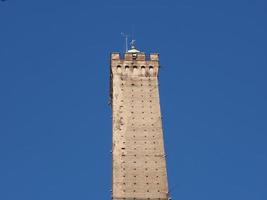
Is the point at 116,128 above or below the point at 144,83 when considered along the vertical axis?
below

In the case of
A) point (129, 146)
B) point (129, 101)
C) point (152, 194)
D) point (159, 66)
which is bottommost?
point (152, 194)

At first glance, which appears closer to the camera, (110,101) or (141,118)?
(141,118)

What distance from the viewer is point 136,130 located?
3784 centimetres

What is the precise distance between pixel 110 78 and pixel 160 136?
558 centimetres

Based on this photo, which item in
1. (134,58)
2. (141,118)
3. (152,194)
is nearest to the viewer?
(152,194)

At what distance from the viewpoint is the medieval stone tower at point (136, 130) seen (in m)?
36.1

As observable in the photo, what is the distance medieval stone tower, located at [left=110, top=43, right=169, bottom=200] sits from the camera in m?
36.1

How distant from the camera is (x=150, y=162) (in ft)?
121

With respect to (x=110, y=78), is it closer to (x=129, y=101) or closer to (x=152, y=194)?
(x=129, y=101)

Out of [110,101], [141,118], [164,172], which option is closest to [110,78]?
[110,101]

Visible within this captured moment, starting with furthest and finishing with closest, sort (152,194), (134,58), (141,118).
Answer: (134,58)
(141,118)
(152,194)

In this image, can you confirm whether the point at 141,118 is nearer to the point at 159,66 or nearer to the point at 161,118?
the point at 161,118

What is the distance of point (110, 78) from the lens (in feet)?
137

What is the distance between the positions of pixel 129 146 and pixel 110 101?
17.3ft
